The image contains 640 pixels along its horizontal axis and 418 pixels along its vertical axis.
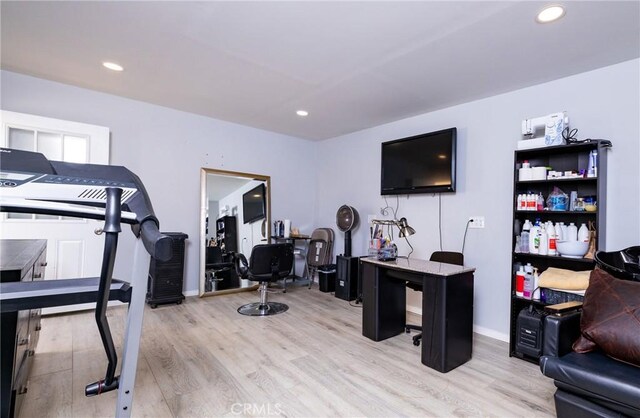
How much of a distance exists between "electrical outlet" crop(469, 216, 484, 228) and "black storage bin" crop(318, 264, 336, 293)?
7.10ft

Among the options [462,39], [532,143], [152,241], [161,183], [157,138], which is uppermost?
[462,39]

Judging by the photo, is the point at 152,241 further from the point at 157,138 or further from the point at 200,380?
the point at 157,138

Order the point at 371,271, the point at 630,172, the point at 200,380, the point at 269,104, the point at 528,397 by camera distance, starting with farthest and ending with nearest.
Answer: the point at 269,104 → the point at 371,271 → the point at 630,172 → the point at 200,380 → the point at 528,397

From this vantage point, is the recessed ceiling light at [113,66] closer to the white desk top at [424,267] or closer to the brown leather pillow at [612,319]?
the white desk top at [424,267]

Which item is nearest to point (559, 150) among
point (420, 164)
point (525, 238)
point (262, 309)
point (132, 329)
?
point (525, 238)

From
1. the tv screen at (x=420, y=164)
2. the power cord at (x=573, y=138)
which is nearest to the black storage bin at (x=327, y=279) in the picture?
the tv screen at (x=420, y=164)

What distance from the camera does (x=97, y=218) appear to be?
1.01m

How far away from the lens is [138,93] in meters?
3.49

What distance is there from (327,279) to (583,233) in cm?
311

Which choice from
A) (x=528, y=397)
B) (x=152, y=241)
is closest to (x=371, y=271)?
(x=528, y=397)

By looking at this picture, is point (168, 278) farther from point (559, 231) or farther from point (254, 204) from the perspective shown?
point (559, 231)

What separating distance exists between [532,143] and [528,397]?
6.53 ft

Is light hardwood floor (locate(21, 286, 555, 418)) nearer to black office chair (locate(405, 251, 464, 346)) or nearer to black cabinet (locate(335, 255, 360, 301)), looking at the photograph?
black office chair (locate(405, 251, 464, 346))

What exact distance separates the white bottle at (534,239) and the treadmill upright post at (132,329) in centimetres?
293
